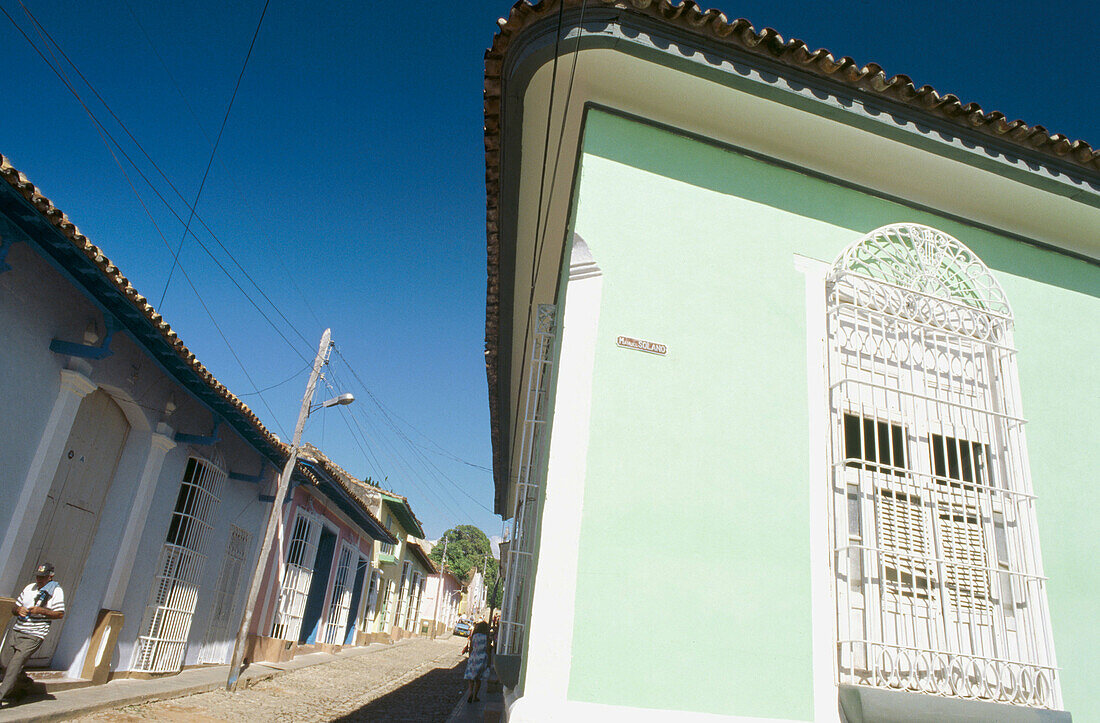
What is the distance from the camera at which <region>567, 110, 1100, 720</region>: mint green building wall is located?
3027mm

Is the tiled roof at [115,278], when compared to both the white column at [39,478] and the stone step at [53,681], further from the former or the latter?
the stone step at [53,681]

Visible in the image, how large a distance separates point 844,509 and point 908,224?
190 centimetres

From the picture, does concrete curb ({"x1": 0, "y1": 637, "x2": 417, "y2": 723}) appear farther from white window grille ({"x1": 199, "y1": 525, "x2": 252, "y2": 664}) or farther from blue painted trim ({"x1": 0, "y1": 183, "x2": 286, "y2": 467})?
blue painted trim ({"x1": 0, "y1": 183, "x2": 286, "y2": 467})

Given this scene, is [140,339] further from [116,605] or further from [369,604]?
[369,604]

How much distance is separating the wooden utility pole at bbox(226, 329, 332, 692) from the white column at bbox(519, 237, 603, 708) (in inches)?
302

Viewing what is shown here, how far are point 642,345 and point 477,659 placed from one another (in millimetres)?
7410

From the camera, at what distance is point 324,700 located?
28.7ft

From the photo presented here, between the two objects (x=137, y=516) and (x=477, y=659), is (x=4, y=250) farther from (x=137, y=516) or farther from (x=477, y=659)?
(x=477, y=659)

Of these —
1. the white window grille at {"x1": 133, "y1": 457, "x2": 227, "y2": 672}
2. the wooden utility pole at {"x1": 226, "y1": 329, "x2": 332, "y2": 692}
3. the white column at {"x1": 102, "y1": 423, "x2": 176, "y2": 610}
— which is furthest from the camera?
the wooden utility pole at {"x1": 226, "y1": 329, "x2": 332, "y2": 692}

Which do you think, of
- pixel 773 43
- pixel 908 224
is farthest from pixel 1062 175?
pixel 773 43

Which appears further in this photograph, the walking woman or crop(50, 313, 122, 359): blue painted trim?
the walking woman

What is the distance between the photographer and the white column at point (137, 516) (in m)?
6.98

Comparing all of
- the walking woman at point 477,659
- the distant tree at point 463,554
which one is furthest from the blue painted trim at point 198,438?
the distant tree at point 463,554

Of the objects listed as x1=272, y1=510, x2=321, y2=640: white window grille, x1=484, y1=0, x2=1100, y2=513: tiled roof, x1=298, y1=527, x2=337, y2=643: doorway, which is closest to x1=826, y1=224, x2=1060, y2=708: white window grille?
x1=484, y1=0, x2=1100, y2=513: tiled roof
